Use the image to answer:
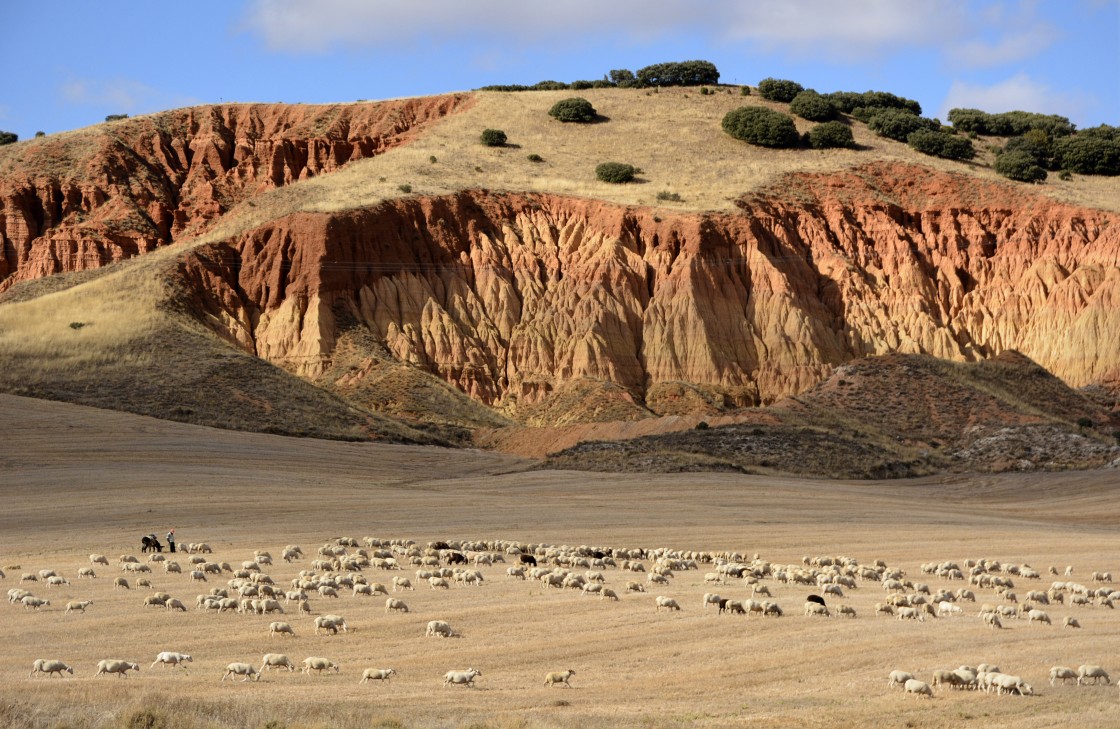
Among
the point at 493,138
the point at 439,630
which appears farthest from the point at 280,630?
the point at 493,138

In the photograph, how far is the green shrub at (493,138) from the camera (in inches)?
4751

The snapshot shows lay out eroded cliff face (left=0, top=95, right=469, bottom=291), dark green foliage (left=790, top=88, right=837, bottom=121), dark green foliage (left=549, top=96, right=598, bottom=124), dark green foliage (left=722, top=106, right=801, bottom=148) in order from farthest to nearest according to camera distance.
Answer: dark green foliage (left=790, top=88, right=837, bottom=121), dark green foliage (left=549, top=96, right=598, bottom=124), dark green foliage (left=722, top=106, right=801, bottom=148), eroded cliff face (left=0, top=95, right=469, bottom=291)

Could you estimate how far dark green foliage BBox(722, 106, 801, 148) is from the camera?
124938 millimetres

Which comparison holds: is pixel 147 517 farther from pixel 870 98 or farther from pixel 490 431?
pixel 870 98

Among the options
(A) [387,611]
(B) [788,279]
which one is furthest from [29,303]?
(A) [387,611]

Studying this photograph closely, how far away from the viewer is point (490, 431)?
84938mm

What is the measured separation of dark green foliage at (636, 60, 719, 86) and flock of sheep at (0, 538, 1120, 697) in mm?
115512

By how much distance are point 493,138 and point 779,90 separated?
3581 cm

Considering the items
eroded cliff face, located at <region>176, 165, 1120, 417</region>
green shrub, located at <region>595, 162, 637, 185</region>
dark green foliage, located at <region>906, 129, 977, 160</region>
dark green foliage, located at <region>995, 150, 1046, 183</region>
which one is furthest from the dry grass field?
dark green foliage, located at <region>906, 129, 977, 160</region>

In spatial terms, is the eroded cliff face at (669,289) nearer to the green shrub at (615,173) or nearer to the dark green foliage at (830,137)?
the green shrub at (615,173)

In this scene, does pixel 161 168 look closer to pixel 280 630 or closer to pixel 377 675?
pixel 280 630

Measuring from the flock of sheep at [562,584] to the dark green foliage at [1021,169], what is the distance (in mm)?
84827

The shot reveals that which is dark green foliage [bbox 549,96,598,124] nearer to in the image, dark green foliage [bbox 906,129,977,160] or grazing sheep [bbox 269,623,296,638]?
dark green foliage [bbox 906,129,977,160]

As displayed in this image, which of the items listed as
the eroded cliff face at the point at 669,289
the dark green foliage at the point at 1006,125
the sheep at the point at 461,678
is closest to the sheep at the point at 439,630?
the sheep at the point at 461,678
